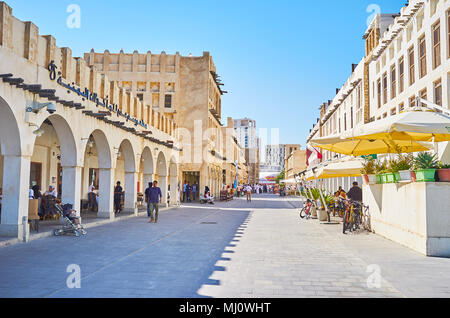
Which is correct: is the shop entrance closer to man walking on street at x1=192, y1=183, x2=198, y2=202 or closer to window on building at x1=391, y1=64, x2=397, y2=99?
man walking on street at x1=192, y1=183, x2=198, y2=202

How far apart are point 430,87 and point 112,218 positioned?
14949 mm

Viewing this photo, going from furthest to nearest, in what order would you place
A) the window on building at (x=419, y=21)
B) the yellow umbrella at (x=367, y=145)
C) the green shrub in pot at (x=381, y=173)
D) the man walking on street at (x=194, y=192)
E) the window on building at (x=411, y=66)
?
the man walking on street at (x=194, y=192) → the window on building at (x=411, y=66) → the window on building at (x=419, y=21) → the yellow umbrella at (x=367, y=145) → the green shrub in pot at (x=381, y=173)

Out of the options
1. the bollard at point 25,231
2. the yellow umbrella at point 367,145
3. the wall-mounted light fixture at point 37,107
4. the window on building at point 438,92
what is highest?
the window on building at point 438,92

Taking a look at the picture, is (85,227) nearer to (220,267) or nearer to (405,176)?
(220,267)

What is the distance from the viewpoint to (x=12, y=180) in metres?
10.7

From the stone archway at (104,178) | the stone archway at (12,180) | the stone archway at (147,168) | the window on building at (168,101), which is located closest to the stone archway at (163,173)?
the stone archway at (147,168)

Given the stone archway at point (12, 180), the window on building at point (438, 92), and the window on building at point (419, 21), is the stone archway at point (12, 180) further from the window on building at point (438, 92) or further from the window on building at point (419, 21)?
the window on building at point (419, 21)

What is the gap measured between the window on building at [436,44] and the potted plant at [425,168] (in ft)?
32.3

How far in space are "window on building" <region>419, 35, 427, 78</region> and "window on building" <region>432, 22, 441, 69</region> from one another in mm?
1170

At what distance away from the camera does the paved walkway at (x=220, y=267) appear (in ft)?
19.1

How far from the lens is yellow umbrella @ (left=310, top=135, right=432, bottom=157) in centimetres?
1362

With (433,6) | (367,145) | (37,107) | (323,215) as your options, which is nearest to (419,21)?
(433,6)

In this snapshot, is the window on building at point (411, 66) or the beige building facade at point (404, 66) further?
the window on building at point (411, 66)

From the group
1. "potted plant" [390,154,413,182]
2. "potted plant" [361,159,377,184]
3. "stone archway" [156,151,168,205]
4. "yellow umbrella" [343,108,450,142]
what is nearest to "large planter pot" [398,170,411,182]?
"potted plant" [390,154,413,182]
